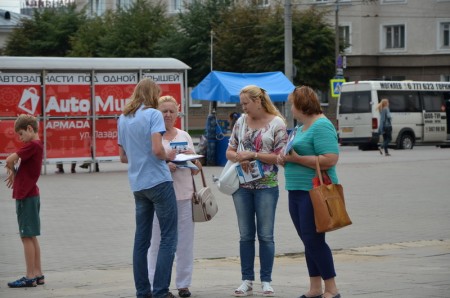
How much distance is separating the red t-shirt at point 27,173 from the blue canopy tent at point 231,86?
60.0 feet

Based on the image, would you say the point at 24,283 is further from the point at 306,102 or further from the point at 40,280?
the point at 306,102

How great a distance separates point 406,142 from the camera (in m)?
38.9

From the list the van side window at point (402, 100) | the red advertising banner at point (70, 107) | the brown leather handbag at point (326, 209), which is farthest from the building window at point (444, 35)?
the brown leather handbag at point (326, 209)

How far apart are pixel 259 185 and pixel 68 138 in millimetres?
16693

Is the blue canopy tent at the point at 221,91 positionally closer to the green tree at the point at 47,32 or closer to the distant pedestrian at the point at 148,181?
the distant pedestrian at the point at 148,181

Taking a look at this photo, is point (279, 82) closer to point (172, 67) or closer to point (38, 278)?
point (172, 67)

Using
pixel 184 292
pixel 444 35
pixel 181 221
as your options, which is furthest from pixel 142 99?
pixel 444 35

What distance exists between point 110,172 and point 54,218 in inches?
398

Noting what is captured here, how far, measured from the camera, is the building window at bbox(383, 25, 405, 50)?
62312 millimetres

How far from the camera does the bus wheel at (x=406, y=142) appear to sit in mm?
38750

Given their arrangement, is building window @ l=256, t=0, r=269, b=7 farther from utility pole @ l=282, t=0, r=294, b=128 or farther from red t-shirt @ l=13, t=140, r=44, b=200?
red t-shirt @ l=13, t=140, r=44, b=200

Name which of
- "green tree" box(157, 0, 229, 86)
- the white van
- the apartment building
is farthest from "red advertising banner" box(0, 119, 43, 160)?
the apartment building

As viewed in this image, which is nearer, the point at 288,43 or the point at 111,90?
the point at 111,90

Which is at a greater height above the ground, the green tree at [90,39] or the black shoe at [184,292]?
the green tree at [90,39]
